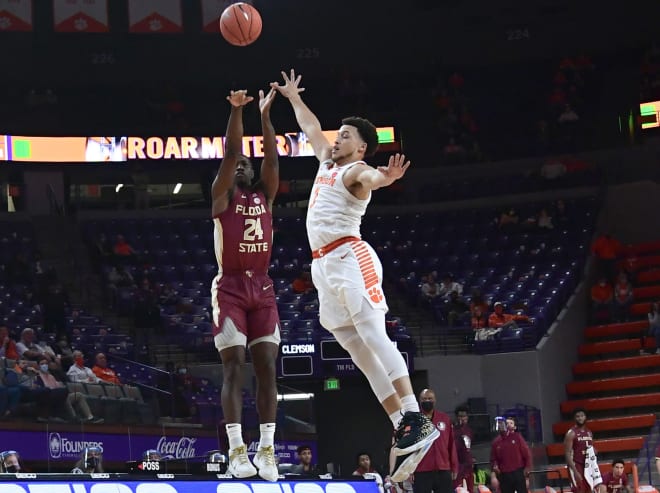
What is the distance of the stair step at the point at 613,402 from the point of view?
915 inches

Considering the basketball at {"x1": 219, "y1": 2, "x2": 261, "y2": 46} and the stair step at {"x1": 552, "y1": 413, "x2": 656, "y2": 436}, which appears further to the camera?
the stair step at {"x1": 552, "y1": 413, "x2": 656, "y2": 436}

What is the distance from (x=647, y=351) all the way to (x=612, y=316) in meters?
1.45

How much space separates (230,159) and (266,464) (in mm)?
2200

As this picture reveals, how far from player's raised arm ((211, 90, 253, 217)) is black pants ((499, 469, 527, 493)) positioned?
9148 millimetres

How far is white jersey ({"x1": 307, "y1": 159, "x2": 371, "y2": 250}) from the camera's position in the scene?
8.35 metres

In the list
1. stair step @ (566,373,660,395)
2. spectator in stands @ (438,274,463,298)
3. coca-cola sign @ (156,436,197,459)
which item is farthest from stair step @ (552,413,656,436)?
coca-cola sign @ (156,436,197,459)

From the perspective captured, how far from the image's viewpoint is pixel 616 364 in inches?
963

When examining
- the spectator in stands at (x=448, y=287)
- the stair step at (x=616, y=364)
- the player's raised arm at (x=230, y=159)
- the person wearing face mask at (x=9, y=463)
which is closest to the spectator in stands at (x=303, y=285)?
the spectator in stands at (x=448, y=287)

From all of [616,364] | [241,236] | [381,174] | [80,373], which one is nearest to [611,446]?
[616,364]

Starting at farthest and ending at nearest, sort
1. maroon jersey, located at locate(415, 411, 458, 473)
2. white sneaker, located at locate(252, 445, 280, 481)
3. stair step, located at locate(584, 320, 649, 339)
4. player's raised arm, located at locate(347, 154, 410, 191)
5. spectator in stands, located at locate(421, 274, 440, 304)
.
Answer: spectator in stands, located at locate(421, 274, 440, 304)
stair step, located at locate(584, 320, 649, 339)
maroon jersey, located at locate(415, 411, 458, 473)
white sneaker, located at locate(252, 445, 280, 481)
player's raised arm, located at locate(347, 154, 410, 191)

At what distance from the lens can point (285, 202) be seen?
29547 mm

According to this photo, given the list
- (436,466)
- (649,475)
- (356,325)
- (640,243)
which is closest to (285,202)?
(640,243)

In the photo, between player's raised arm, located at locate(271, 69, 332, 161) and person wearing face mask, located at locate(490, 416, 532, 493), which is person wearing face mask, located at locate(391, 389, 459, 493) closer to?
person wearing face mask, located at locate(490, 416, 532, 493)

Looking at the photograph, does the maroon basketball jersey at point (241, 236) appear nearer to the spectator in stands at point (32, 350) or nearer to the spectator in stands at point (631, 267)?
the spectator in stands at point (32, 350)
